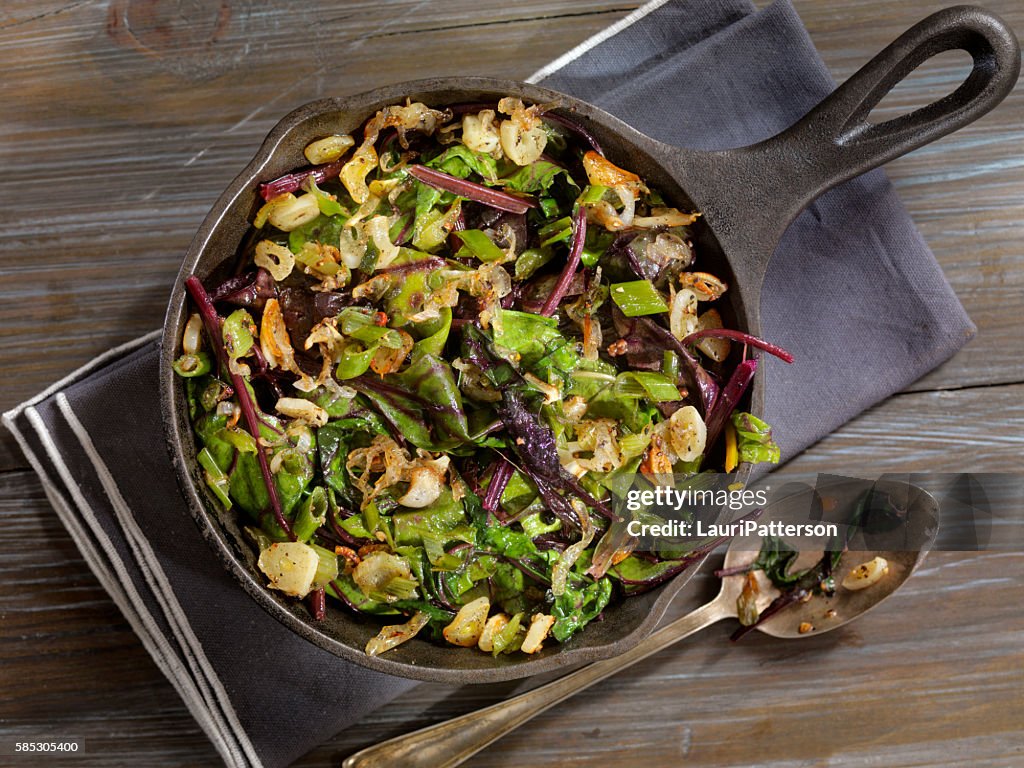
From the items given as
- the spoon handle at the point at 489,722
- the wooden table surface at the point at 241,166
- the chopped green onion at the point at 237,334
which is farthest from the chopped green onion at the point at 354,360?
the spoon handle at the point at 489,722

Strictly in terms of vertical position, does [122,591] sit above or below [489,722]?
above

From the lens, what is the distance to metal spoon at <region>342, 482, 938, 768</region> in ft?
8.03

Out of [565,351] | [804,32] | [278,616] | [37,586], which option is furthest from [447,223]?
[37,586]

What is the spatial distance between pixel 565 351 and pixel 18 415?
149cm

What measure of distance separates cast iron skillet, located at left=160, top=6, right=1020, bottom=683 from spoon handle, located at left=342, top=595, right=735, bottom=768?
1.60ft

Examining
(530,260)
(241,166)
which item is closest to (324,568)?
(530,260)

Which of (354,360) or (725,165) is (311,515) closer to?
(354,360)

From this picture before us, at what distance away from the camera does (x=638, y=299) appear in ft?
6.40

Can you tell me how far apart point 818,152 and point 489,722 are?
1.69 m

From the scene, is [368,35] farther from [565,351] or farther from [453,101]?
[565,351]

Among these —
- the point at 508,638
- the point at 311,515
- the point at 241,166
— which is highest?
the point at 241,166

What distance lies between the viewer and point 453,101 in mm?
1958

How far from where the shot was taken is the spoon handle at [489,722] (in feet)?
8.02

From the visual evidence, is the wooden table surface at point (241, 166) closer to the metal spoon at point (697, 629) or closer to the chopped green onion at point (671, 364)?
the metal spoon at point (697, 629)
